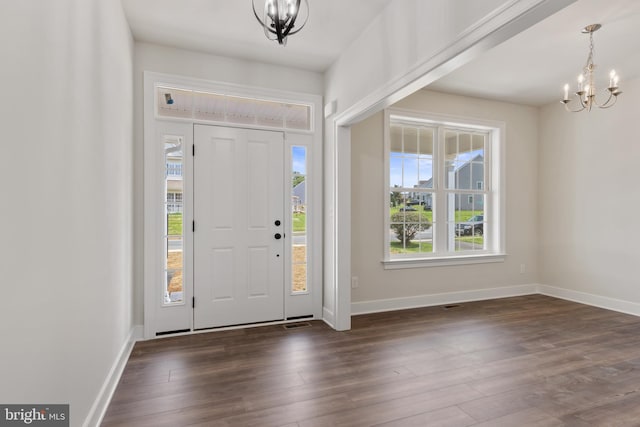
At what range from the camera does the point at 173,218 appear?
3387 millimetres

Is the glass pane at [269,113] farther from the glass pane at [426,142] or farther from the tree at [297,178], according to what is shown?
the glass pane at [426,142]

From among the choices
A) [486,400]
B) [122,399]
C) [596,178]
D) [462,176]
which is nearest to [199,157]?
[122,399]

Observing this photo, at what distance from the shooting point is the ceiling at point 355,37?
2.74m

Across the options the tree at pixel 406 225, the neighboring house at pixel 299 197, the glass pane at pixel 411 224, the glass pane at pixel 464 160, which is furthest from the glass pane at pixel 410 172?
the neighboring house at pixel 299 197

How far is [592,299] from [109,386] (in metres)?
5.72

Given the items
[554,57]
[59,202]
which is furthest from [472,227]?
[59,202]

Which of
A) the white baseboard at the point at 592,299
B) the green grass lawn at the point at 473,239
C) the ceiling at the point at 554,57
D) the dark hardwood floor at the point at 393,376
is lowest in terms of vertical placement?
the dark hardwood floor at the point at 393,376

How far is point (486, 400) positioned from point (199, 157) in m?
3.30

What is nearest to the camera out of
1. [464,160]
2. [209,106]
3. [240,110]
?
[209,106]

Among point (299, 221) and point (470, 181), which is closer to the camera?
point (299, 221)

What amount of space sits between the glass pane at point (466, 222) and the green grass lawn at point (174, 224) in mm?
3641

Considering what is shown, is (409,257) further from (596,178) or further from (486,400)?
(596,178)

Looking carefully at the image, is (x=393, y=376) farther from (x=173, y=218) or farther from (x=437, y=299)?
(x=173, y=218)

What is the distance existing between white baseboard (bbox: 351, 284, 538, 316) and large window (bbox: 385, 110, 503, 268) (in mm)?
495
